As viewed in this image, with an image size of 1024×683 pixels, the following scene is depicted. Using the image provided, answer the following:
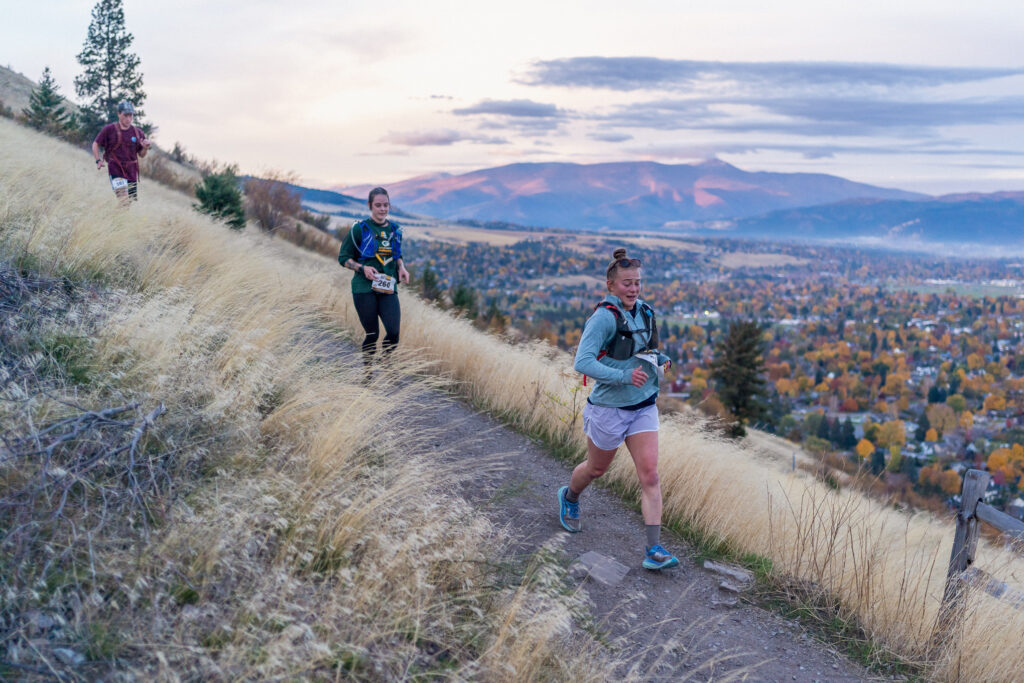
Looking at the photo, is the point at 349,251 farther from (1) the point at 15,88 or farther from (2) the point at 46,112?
(1) the point at 15,88

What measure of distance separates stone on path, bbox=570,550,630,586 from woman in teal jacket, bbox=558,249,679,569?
13.6 inches

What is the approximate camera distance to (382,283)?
258 inches

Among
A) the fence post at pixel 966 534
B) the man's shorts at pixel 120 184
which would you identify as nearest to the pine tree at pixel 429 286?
the man's shorts at pixel 120 184

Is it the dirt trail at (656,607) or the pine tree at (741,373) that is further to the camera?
the pine tree at (741,373)

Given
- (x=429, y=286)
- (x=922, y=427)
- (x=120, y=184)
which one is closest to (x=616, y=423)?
(x=120, y=184)

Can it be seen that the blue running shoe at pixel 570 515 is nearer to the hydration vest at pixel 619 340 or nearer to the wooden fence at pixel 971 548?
the hydration vest at pixel 619 340

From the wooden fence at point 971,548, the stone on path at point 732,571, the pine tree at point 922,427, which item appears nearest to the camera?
the wooden fence at point 971,548

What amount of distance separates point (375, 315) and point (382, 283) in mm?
353

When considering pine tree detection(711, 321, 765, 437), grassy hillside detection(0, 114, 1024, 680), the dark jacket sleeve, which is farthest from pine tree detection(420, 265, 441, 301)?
pine tree detection(711, 321, 765, 437)

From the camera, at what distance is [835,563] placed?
16.5 feet

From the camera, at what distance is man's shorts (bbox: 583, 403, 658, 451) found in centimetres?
467

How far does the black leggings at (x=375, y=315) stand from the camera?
261 inches

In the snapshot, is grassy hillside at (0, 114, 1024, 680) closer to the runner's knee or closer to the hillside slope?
the runner's knee

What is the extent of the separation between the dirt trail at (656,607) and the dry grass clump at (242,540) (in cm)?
50
